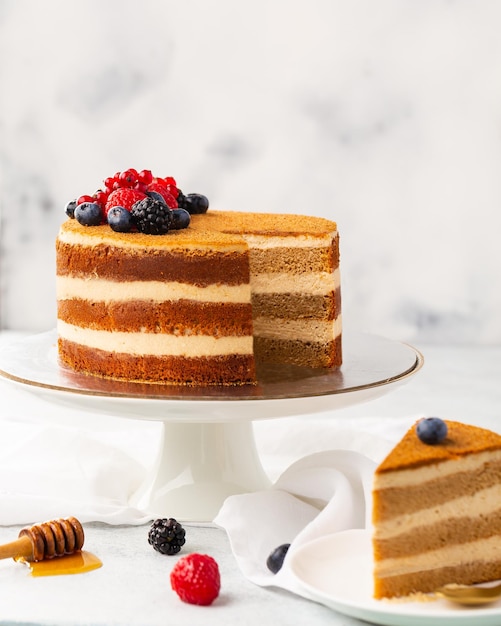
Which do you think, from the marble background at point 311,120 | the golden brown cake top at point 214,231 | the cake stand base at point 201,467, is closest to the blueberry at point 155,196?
the golden brown cake top at point 214,231

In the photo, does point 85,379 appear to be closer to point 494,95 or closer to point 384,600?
point 384,600

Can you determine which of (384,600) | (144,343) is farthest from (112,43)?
(384,600)

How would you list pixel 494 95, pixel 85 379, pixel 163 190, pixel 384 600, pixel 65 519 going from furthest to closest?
pixel 494 95 < pixel 163 190 < pixel 85 379 < pixel 65 519 < pixel 384 600

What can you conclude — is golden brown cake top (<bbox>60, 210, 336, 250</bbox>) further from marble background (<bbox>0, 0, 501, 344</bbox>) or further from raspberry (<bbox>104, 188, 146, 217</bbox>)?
marble background (<bbox>0, 0, 501, 344</bbox>)

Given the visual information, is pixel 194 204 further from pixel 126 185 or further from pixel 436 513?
pixel 436 513

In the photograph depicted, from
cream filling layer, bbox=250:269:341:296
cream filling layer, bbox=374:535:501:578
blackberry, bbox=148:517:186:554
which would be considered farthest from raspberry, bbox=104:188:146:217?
cream filling layer, bbox=374:535:501:578
